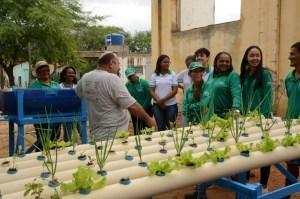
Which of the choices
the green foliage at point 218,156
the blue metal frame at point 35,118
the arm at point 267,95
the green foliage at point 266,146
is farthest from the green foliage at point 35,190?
the arm at point 267,95

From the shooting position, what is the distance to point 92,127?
11.6 feet

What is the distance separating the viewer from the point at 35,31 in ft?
48.6

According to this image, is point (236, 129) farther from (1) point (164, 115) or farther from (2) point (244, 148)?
(1) point (164, 115)

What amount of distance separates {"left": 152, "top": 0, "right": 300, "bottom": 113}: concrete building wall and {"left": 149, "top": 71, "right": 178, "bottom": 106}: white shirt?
129 inches

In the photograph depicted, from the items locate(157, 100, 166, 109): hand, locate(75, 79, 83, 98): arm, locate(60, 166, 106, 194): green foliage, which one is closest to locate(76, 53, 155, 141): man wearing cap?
locate(75, 79, 83, 98): arm

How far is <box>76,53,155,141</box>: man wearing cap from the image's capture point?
130 inches

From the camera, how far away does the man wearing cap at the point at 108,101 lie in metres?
3.29

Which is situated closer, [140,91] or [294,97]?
[294,97]

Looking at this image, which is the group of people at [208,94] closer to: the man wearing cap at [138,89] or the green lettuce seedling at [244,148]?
the green lettuce seedling at [244,148]

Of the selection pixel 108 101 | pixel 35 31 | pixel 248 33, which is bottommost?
pixel 108 101

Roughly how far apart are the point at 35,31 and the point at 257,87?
12.7m

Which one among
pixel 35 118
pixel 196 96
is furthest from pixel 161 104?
pixel 35 118

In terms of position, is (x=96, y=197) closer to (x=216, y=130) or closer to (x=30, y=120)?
(x=216, y=130)

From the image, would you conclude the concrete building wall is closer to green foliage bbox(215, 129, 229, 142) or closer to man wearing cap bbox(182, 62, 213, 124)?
man wearing cap bbox(182, 62, 213, 124)
